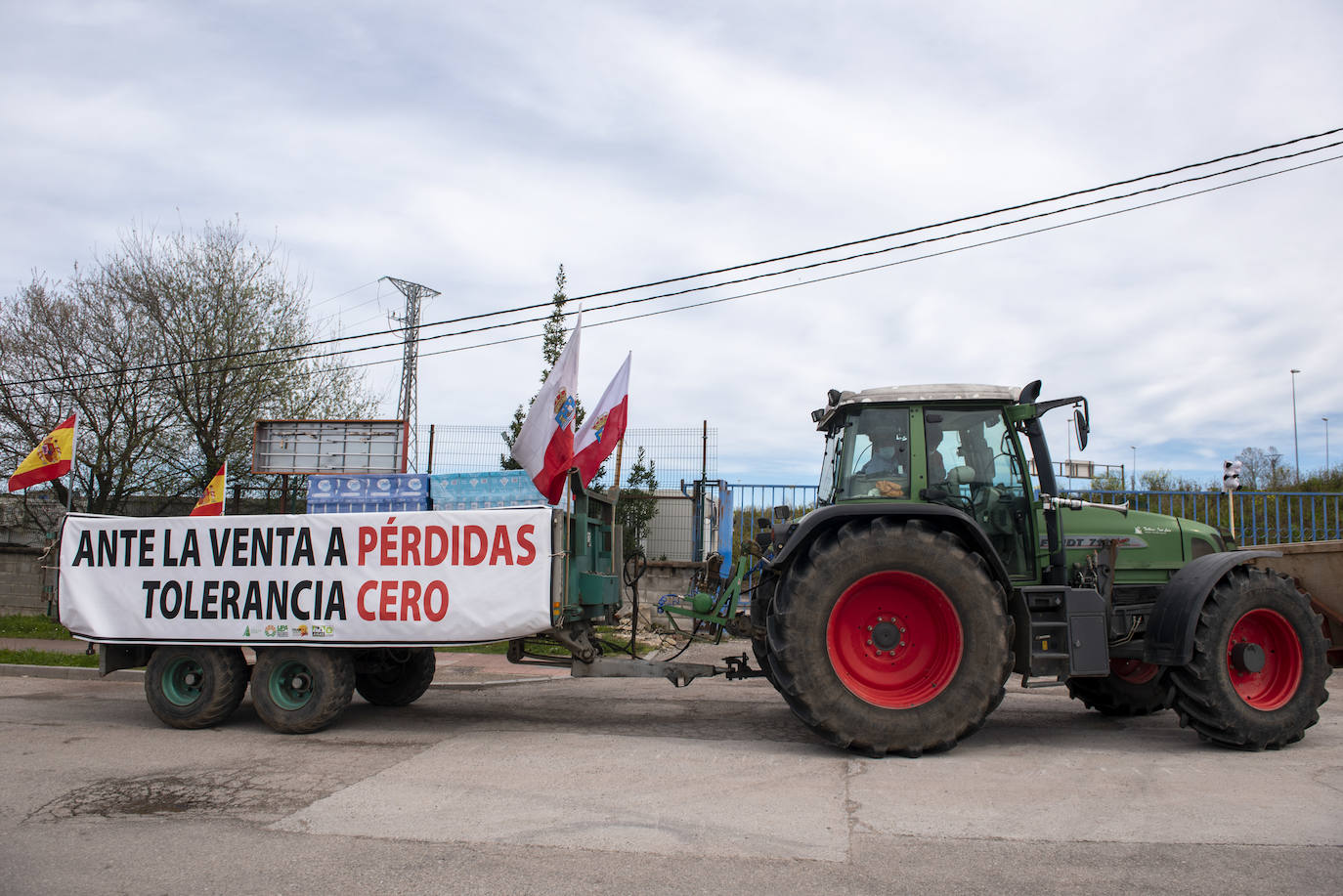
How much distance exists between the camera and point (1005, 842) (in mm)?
4383

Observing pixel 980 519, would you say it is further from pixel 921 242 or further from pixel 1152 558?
pixel 921 242

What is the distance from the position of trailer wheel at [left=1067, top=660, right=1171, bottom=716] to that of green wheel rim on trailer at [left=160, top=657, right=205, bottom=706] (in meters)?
7.62

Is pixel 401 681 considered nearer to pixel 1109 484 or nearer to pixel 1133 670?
pixel 1133 670

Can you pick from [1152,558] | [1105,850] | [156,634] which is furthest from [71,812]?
[1152,558]

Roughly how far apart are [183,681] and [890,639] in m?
6.04

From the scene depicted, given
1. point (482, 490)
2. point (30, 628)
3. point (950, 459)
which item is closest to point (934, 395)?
point (950, 459)

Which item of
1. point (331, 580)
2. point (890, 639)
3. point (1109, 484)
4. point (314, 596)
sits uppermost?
point (1109, 484)

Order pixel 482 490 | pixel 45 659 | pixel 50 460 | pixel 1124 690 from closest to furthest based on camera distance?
1. pixel 1124 690
2. pixel 50 460
3. pixel 45 659
4. pixel 482 490

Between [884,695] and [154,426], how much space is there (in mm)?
14872

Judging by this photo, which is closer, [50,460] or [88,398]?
[50,460]

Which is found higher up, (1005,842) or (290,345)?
(290,345)

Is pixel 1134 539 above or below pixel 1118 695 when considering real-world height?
above

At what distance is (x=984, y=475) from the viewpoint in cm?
667

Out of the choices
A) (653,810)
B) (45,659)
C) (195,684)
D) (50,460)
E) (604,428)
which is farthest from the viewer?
(45,659)
